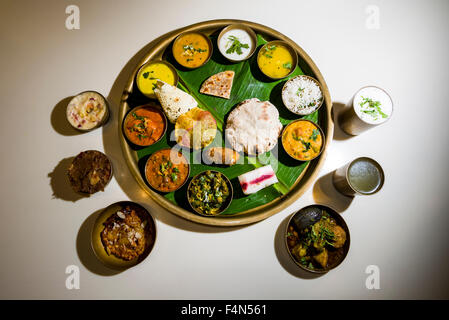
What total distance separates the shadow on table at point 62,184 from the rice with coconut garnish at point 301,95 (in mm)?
2829

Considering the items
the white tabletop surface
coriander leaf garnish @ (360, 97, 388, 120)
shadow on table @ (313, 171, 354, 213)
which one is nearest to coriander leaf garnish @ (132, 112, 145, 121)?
the white tabletop surface

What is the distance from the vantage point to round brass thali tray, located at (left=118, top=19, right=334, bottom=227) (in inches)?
118

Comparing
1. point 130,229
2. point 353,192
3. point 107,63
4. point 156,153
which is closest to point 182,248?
point 130,229

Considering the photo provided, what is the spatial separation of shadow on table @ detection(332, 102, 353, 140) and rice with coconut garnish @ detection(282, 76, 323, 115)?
15.7 inches

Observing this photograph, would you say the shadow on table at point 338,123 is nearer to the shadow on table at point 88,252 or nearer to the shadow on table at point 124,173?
the shadow on table at point 124,173

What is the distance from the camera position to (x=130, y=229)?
2941 millimetres

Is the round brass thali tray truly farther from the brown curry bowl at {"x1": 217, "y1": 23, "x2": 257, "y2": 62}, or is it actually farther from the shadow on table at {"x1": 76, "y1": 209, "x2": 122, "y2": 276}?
the shadow on table at {"x1": 76, "y1": 209, "x2": 122, "y2": 276}

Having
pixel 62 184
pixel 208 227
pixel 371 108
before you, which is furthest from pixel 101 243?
pixel 371 108

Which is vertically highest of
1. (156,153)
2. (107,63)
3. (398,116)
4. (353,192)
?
(107,63)

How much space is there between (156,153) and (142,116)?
499 mm

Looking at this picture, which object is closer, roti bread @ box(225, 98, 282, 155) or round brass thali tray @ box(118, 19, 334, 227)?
round brass thali tray @ box(118, 19, 334, 227)

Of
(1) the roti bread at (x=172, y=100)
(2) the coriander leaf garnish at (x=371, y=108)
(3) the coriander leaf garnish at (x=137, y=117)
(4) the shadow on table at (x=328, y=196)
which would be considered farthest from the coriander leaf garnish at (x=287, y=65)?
(3) the coriander leaf garnish at (x=137, y=117)

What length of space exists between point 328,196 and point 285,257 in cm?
94

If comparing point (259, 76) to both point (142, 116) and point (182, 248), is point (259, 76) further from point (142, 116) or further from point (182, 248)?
point (182, 248)
